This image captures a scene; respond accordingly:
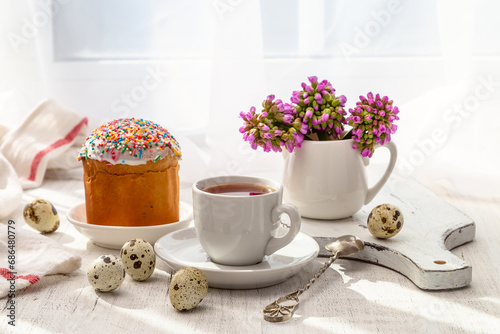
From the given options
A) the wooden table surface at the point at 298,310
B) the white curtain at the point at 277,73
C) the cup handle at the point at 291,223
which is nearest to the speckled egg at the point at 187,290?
the wooden table surface at the point at 298,310

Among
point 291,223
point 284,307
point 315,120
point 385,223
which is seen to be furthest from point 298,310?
point 315,120

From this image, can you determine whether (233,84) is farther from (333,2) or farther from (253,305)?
(253,305)

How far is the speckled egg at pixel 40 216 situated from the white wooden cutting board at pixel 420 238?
18.6 inches

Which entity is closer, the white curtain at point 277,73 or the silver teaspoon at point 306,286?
the silver teaspoon at point 306,286

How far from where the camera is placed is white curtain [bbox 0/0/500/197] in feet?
5.85

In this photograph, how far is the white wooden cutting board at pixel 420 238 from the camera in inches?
38.3

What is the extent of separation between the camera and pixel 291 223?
97 centimetres

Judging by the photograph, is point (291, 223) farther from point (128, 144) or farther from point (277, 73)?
point (277, 73)

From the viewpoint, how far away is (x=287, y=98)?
1.93m

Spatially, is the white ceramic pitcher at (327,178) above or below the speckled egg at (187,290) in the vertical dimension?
above

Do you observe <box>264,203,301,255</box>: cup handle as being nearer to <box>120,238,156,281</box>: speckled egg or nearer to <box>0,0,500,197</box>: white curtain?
<box>120,238,156,281</box>: speckled egg

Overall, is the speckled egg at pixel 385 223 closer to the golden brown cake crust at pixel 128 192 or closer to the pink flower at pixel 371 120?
the pink flower at pixel 371 120

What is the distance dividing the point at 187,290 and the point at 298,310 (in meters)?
0.16

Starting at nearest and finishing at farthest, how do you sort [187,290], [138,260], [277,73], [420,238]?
[187,290] → [138,260] → [420,238] → [277,73]
